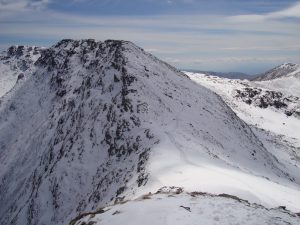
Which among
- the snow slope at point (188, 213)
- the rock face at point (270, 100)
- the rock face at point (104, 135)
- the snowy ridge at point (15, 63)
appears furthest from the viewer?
the snowy ridge at point (15, 63)

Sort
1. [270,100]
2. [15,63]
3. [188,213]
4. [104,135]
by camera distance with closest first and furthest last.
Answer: [188,213], [104,135], [270,100], [15,63]

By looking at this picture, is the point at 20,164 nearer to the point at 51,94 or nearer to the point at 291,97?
the point at 51,94

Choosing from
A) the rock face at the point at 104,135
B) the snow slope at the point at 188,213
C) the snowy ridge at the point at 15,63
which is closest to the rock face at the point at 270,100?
the rock face at the point at 104,135

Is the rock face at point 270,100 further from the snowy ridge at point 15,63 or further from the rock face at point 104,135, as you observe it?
the snowy ridge at point 15,63

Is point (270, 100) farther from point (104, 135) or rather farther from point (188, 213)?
point (188, 213)

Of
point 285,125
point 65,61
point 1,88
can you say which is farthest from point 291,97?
point 1,88

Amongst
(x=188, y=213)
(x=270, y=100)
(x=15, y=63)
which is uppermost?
(x=188, y=213)

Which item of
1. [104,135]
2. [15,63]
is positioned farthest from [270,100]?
[15,63]
